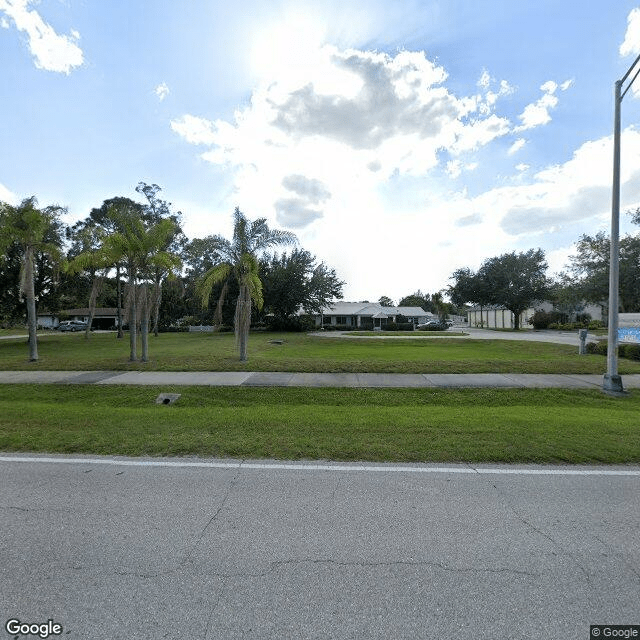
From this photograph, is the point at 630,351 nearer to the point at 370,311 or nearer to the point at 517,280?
the point at 517,280

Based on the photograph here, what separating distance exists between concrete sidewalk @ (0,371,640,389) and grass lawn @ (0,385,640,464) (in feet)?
2.74

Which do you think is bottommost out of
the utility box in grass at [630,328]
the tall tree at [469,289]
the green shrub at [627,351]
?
the green shrub at [627,351]

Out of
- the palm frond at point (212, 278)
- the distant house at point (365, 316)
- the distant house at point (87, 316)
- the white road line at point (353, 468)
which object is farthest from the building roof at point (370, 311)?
the white road line at point (353, 468)

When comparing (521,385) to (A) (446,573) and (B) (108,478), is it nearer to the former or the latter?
(A) (446,573)

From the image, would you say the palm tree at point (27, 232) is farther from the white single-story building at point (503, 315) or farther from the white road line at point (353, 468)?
the white single-story building at point (503, 315)

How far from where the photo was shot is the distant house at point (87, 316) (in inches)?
2454

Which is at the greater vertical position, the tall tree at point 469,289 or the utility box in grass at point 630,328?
the tall tree at point 469,289

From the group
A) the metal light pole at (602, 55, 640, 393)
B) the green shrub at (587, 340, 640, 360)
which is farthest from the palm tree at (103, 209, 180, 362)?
the green shrub at (587, 340, 640, 360)

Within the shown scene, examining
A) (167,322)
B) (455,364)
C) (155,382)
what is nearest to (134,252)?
(155,382)

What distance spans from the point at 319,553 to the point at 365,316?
189ft

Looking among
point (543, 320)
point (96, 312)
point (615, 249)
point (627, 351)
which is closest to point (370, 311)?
point (543, 320)

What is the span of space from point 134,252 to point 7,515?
45.5 ft

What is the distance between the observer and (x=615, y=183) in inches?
399

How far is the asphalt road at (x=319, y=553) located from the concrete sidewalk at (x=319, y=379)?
253 inches
